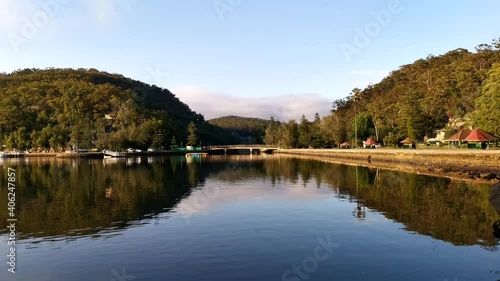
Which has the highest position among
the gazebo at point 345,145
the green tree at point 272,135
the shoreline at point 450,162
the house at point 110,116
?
the house at point 110,116

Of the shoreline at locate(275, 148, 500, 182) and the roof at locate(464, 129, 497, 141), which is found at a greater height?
the roof at locate(464, 129, 497, 141)

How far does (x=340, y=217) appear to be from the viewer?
876 inches

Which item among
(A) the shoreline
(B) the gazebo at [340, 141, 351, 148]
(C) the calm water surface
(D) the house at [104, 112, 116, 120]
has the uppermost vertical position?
(D) the house at [104, 112, 116, 120]

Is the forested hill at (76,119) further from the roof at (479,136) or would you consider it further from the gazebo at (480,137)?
the roof at (479,136)

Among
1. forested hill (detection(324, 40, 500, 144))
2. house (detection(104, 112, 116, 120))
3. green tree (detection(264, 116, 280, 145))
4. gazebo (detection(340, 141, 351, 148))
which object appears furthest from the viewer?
green tree (detection(264, 116, 280, 145))

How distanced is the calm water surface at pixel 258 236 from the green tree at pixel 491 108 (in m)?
32.4

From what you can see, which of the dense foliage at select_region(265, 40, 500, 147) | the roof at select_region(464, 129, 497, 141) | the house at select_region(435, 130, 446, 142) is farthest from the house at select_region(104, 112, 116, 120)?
the roof at select_region(464, 129, 497, 141)

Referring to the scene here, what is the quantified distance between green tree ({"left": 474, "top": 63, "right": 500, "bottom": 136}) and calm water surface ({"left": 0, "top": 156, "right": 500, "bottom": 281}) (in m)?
32.4

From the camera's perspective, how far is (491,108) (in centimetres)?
5778

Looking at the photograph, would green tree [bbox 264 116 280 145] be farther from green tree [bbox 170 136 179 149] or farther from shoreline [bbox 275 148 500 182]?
shoreline [bbox 275 148 500 182]

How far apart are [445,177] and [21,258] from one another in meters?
39.5

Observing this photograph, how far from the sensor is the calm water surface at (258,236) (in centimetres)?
1316

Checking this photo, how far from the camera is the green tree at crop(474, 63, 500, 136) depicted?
56719mm

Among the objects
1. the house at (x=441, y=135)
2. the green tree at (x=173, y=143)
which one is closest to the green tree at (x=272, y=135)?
A: the green tree at (x=173, y=143)
